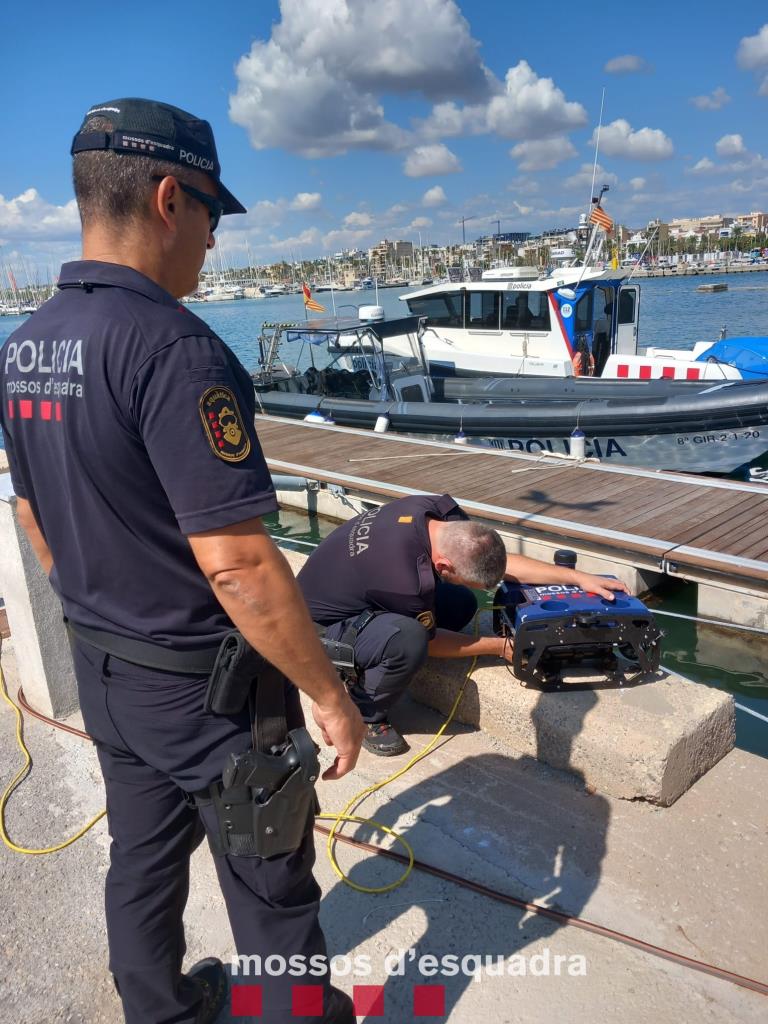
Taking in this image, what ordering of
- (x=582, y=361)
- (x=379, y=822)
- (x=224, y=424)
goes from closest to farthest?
(x=224, y=424) → (x=379, y=822) → (x=582, y=361)

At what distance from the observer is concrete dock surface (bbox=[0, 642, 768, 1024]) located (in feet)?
5.34

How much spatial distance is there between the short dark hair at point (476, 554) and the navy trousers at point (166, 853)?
44.2 inches

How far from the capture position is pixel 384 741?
2533 mm

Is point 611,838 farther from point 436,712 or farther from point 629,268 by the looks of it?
point 629,268

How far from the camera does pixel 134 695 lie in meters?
1.23

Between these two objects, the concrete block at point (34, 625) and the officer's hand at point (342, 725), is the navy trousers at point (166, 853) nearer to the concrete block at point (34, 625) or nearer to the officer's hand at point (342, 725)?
the officer's hand at point (342, 725)

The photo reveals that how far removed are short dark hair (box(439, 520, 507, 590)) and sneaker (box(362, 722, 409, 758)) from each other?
2.06 ft

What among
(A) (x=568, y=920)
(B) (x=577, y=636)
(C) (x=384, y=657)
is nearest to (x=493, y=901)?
(A) (x=568, y=920)

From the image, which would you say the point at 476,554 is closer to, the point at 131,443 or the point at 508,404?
the point at 131,443

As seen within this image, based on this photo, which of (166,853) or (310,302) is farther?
(310,302)

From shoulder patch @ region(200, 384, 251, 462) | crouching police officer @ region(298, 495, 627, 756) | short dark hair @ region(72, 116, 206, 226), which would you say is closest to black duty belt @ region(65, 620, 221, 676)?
shoulder patch @ region(200, 384, 251, 462)

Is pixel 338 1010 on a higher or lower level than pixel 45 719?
higher

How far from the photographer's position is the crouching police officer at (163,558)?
1054 millimetres

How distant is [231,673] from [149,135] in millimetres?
857
